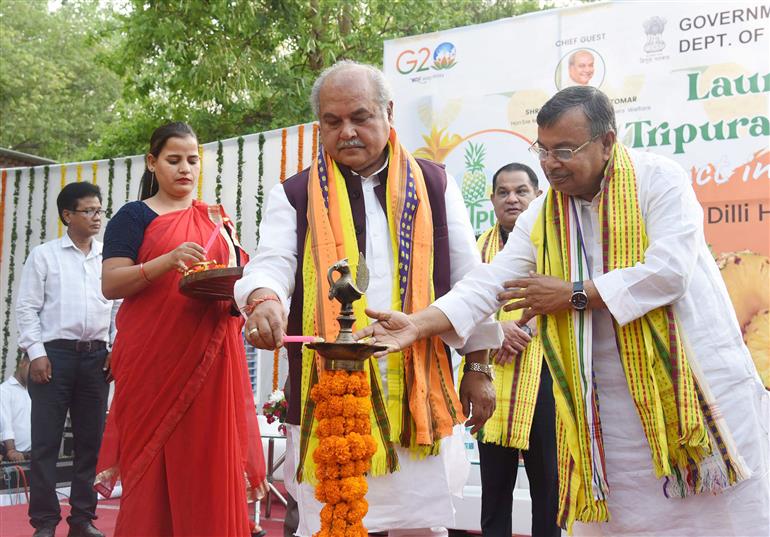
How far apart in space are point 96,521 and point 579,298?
5.01m

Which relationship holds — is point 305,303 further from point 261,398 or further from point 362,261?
point 261,398

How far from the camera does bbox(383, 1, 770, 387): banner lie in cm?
485

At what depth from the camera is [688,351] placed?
2.76 meters

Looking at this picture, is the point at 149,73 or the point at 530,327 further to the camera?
the point at 149,73

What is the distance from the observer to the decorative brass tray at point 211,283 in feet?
12.2

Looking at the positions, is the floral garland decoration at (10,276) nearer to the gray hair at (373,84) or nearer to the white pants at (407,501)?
the gray hair at (373,84)

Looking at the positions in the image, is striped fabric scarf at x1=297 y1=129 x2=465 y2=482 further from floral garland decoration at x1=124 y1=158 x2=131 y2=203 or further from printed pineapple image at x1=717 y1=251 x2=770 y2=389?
floral garland decoration at x1=124 y1=158 x2=131 y2=203

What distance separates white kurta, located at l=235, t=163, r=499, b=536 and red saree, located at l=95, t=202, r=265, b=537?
91 centimetres

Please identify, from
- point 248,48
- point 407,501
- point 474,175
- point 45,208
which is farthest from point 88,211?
point 248,48

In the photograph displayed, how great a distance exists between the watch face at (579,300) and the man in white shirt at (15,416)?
6.84 metres

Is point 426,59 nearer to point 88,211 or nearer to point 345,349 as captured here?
point 88,211

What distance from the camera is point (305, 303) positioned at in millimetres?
3006

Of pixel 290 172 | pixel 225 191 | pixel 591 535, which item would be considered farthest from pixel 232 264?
pixel 225 191

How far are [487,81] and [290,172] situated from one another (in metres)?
2.78
